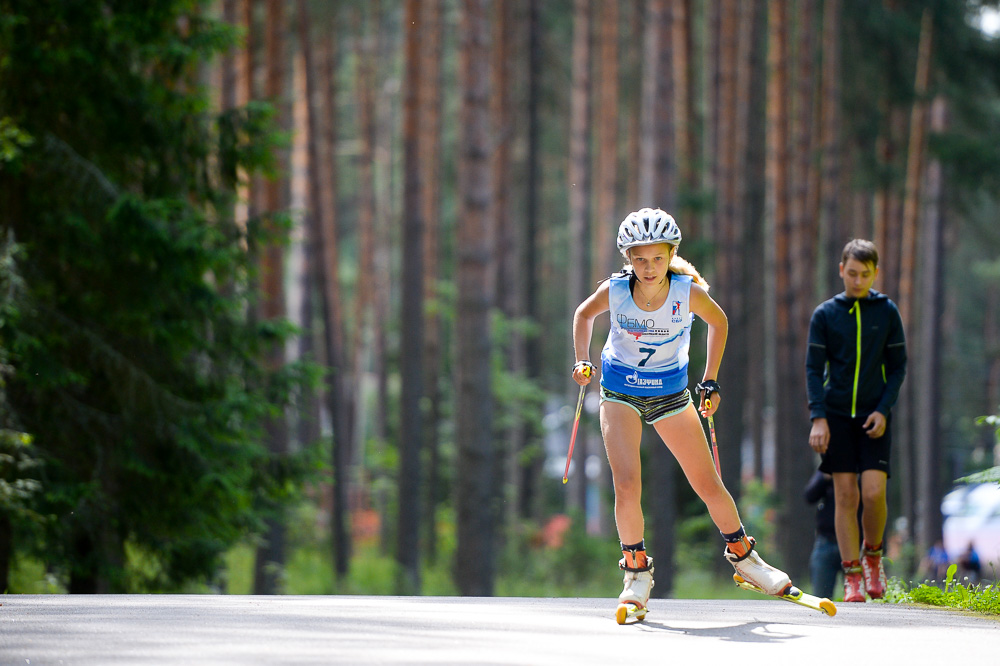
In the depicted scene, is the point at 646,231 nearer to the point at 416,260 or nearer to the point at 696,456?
the point at 696,456

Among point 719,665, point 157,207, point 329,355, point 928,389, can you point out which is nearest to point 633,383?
point 719,665

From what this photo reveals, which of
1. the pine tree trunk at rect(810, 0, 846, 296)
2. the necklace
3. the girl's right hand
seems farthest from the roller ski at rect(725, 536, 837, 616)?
the pine tree trunk at rect(810, 0, 846, 296)

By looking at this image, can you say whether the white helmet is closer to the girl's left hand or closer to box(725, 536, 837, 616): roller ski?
the girl's left hand

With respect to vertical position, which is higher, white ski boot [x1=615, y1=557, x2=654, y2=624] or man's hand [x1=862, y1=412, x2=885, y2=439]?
man's hand [x1=862, y1=412, x2=885, y2=439]

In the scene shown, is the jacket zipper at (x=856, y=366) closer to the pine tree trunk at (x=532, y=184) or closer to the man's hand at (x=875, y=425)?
the man's hand at (x=875, y=425)

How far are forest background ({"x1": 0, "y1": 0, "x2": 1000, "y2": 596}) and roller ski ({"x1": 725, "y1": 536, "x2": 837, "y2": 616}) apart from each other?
17.2 feet

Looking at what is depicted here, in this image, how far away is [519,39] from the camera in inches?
1330

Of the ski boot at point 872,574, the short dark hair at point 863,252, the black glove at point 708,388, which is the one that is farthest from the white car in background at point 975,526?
the black glove at point 708,388

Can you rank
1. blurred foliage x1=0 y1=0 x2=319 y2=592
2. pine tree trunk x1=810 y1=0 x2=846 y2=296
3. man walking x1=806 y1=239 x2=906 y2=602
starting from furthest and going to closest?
pine tree trunk x1=810 y1=0 x2=846 y2=296, blurred foliage x1=0 y1=0 x2=319 y2=592, man walking x1=806 y1=239 x2=906 y2=602

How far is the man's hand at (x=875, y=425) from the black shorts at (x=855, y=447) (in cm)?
7

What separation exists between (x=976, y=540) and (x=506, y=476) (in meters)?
13.6

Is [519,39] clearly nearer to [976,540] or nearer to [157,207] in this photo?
[976,540]

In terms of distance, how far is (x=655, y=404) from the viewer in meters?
6.00

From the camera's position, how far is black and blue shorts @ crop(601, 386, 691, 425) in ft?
19.7
